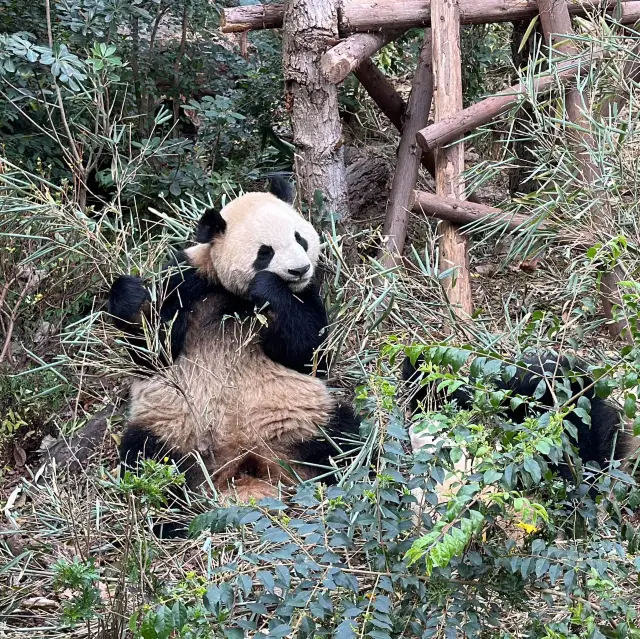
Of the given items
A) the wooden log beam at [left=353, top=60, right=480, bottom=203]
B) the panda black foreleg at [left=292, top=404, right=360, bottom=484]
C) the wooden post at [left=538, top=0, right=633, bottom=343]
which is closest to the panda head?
the panda black foreleg at [left=292, top=404, right=360, bottom=484]

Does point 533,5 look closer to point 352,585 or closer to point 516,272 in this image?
point 516,272

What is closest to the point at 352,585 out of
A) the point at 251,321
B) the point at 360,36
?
the point at 251,321

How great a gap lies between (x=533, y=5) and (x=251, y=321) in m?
3.17

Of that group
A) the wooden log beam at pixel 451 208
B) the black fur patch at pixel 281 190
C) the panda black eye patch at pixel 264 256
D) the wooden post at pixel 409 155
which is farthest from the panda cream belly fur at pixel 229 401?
the wooden post at pixel 409 155

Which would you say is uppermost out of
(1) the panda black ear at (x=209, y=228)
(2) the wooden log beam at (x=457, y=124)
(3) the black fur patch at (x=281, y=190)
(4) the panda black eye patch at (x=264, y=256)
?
(2) the wooden log beam at (x=457, y=124)

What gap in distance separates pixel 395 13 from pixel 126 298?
2.82 metres

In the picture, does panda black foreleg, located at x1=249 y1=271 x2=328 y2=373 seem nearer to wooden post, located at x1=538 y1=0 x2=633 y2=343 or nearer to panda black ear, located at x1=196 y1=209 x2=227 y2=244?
panda black ear, located at x1=196 y1=209 x2=227 y2=244

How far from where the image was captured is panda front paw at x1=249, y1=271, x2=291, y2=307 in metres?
4.10

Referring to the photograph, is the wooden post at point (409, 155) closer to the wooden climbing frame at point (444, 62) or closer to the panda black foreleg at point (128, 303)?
the wooden climbing frame at point (444, 62)

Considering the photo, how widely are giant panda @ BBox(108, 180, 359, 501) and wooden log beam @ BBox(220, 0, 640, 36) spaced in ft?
5.89

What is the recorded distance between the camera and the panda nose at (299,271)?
13.7ft

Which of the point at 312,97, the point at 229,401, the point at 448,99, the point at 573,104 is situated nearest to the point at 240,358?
the point at 229,401

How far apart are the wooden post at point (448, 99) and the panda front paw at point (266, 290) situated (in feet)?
5.10

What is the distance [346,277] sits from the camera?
15.0 feet
